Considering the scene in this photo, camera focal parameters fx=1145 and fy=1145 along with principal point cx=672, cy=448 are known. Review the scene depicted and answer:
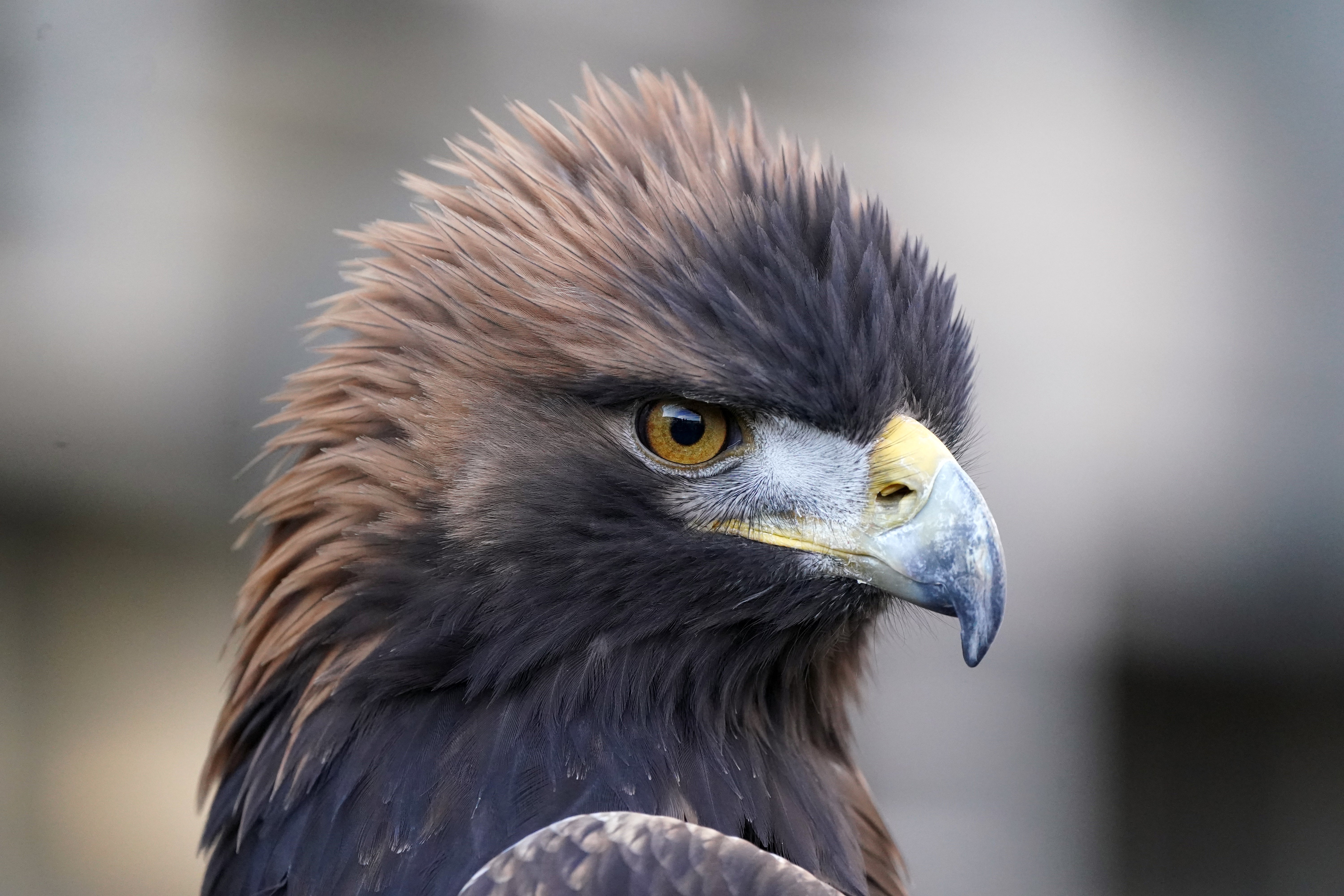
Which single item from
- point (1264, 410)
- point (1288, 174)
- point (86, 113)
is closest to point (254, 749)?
point (86, 113)

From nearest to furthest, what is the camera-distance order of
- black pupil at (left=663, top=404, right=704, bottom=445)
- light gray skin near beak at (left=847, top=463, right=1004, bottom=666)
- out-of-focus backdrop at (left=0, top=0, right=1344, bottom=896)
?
light gray skin near beak at (left=847, top=463, right=1004, bottom=666), black pupil at (left=663, top=404, right=704, bottom=445), out-of-focus backdrop at (left=0, top=0, right=1344, bottom=896)

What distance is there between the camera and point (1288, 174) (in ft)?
15.0

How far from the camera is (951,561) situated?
1.28m

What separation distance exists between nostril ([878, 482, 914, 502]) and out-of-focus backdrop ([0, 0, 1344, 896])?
85.1 inches

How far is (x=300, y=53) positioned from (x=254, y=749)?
106 inches

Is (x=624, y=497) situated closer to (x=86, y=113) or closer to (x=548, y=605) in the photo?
(x=548, y=605)

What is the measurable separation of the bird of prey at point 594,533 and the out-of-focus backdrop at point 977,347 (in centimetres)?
213

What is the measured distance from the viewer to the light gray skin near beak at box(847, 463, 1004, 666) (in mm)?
1267

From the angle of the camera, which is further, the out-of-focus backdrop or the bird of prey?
the out-of-focus backdrop

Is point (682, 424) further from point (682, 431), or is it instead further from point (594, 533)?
point (594, 533)

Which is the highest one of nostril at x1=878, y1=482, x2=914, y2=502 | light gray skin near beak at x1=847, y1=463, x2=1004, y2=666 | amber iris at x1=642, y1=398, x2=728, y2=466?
amber iris at x1=642, y1=398, x2=728, y2=466

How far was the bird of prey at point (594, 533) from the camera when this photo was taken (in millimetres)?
1325

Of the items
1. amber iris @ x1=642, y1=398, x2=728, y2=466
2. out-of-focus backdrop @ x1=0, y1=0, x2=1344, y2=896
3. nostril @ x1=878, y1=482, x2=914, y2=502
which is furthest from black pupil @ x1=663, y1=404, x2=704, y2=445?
out-of-focus backdrop @ x1=0, y1=0, x2=1344, y2=896

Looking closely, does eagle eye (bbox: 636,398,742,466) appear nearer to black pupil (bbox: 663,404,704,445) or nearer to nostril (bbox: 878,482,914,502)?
black pupil (bbox: 663,404,704,445)
